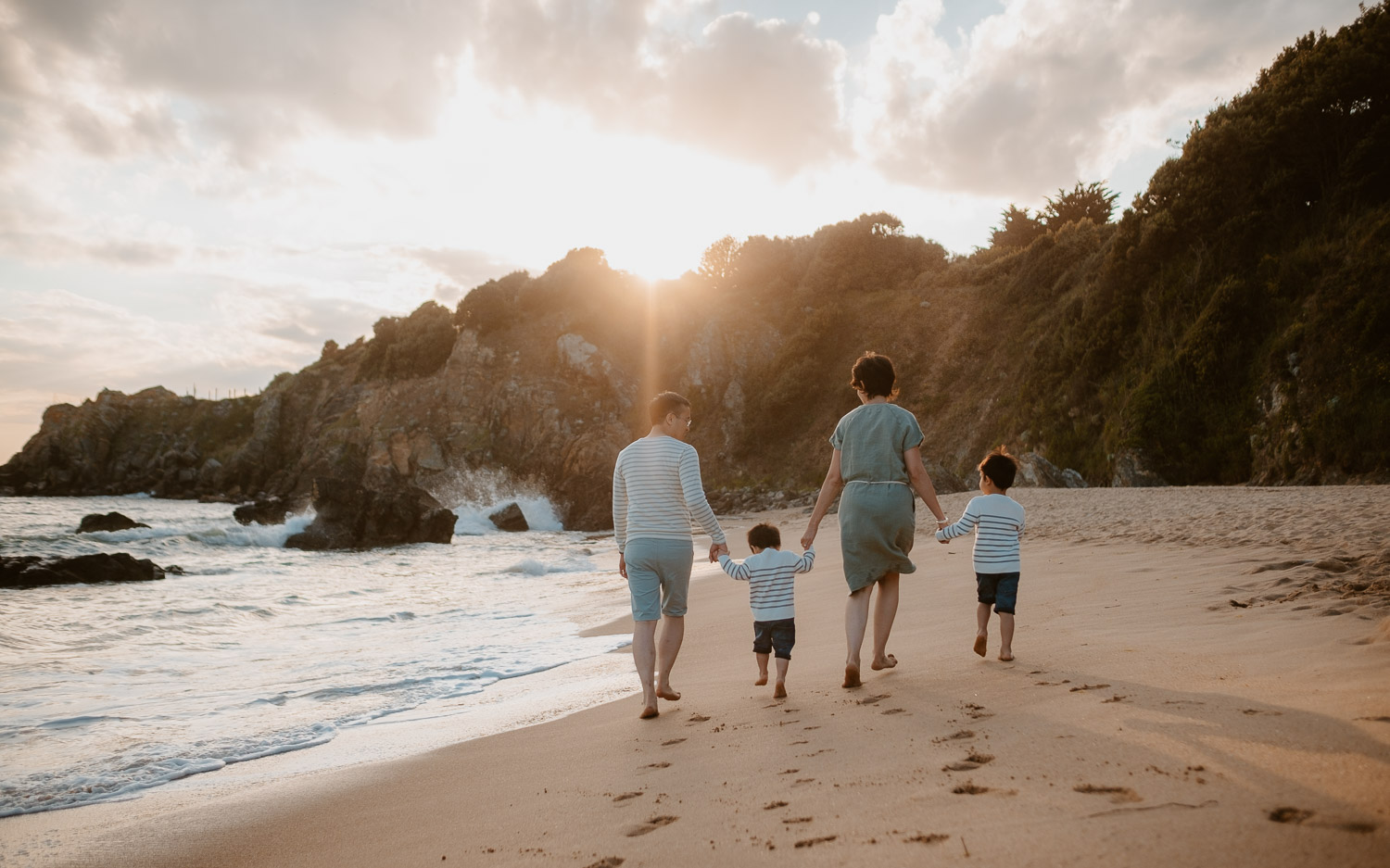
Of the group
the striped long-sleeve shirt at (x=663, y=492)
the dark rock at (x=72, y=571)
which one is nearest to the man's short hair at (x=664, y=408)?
the striped long-sleeve shirt at (x=663, y=492)

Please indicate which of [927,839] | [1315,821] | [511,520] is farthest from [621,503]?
[511,520]

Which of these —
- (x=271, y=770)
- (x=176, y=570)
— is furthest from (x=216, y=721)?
(x=176, y=570)

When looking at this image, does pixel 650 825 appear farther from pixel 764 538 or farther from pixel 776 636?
pixel 764 538

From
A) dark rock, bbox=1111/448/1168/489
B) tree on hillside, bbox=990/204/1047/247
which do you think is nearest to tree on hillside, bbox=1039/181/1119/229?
tree on hillside, bbox=990/204/1047/247

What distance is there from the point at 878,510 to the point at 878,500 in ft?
0.19

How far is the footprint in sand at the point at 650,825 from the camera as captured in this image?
104 inches

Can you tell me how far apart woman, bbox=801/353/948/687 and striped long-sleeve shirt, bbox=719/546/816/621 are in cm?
20

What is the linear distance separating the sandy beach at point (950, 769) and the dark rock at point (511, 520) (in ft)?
79.6

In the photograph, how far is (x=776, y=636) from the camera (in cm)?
457

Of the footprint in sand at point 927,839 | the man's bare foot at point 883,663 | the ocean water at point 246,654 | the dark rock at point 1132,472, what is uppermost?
the dark rock at point 1132,472

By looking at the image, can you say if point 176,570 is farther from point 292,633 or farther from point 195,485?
point 195,485

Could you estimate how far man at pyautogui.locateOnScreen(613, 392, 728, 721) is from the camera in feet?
15.1

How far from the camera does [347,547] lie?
71.2 feet

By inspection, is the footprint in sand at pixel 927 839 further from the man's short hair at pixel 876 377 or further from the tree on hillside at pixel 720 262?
the tree on hillside at pixel 720 262
